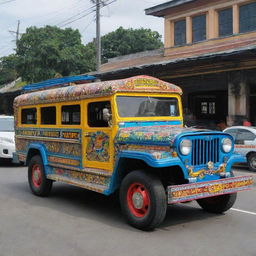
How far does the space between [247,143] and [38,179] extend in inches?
282

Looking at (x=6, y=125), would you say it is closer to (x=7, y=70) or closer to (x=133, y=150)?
(x=133, y=150)

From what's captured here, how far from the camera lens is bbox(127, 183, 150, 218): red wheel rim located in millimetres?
5824

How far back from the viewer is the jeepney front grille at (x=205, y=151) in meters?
5.85

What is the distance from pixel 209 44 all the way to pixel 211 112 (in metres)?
4.24

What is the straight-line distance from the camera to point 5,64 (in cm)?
5412

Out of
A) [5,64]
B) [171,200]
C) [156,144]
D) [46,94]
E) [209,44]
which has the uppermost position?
[5,64]

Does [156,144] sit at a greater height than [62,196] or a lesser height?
greater

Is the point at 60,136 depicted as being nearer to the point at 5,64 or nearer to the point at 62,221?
the point at 62,221

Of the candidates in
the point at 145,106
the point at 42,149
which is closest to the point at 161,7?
the point at 42,149

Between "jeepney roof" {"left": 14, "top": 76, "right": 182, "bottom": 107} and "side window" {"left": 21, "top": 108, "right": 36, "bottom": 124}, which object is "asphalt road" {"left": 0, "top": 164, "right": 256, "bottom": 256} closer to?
"side window" {"left": 21, "top": 108, "right": 36, "bottom": 124}

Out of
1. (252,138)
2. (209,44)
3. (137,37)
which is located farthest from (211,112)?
(137,37)

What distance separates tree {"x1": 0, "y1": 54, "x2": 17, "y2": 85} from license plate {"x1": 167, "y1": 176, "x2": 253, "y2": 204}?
163 feet

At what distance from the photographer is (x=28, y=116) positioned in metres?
9.16

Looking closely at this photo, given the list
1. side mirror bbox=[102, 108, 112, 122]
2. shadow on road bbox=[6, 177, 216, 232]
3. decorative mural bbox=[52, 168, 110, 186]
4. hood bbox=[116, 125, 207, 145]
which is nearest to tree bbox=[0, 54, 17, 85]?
shadow on road bbox=[6, 177, 216, 232]
